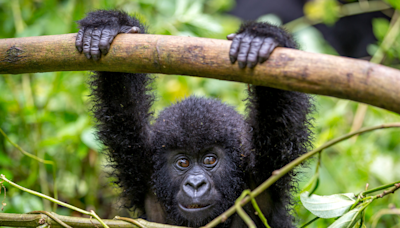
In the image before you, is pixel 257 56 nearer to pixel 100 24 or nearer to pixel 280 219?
pixel 100 24

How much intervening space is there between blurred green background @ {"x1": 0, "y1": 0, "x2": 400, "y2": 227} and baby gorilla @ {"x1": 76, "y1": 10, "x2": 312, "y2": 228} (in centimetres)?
98

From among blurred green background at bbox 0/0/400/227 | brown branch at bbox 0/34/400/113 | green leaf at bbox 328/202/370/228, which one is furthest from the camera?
blurred green background at bbox 0/0/400/227

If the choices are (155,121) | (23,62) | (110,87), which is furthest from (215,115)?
(23,62)

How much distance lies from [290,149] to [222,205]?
74 centimetres

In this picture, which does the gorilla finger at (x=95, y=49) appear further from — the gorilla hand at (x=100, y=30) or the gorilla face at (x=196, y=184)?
the gorilla face at (x=196, y=184)

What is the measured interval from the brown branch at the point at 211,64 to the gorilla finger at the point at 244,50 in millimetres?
36

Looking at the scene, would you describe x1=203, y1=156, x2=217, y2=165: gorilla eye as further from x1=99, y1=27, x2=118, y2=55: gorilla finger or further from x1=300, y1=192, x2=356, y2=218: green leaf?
x1=99, y1=27, x2=118, y2=55: gorilla finger

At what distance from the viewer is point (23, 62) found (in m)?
2.19

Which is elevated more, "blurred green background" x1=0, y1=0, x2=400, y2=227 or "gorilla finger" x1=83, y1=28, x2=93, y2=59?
"gorilla finger" x1=83, y1=28, x2=93, y2=59

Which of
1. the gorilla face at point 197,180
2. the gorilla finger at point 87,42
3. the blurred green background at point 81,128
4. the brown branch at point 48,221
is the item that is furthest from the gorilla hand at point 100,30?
the blurred green background at point 81,128

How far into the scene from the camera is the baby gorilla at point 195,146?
2.57 metres

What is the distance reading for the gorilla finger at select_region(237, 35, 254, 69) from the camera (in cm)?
183

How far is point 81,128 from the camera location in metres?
4.14

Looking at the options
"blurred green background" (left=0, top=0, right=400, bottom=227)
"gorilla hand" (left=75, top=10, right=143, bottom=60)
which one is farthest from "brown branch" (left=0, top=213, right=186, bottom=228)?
"blurred green background" (left=0, top=0, right=400, bottom=227)
